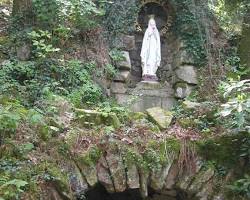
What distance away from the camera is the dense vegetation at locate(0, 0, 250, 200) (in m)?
6.04

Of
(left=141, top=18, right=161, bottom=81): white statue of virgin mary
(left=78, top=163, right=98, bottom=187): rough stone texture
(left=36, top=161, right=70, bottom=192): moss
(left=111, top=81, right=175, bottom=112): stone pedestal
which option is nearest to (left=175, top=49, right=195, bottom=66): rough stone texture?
(left=141, top=18, right=161, bottom=81): white statue of virgin mary

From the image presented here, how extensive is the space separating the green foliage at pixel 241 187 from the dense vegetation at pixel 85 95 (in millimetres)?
14

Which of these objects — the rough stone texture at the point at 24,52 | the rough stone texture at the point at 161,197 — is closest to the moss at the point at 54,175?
the rough stone texture at the point at 161,197

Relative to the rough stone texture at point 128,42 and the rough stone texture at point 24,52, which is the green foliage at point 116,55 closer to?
the rough stone texture at point 128,42

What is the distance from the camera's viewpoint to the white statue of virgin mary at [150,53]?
1027 centimetres

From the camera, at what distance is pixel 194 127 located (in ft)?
24.0

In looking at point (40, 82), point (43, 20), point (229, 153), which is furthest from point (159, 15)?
point (229, 153)

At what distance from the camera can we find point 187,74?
1012 cm

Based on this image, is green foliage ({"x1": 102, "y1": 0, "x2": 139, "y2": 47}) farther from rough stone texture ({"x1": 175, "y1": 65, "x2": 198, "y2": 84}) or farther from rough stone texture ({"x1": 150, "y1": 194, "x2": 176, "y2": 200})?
rough stone texture ({"x1": 150, "y1": 194, "x2": 176, "y2": 200})

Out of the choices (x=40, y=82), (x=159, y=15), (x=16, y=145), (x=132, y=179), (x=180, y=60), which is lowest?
(x=132, y=179)

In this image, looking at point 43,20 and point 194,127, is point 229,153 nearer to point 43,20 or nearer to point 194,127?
point 194,127

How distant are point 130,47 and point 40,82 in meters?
2.85

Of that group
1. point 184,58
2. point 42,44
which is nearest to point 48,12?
point 42,44

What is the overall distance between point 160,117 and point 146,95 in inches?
94.8
